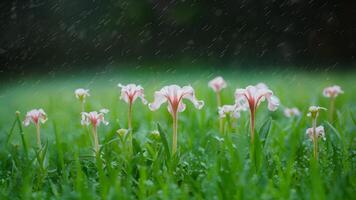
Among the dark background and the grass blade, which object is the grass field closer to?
the grass blade

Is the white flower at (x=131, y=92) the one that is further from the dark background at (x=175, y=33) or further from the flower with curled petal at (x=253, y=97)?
the dark background at (x=175, y=33)

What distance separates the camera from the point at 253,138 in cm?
184

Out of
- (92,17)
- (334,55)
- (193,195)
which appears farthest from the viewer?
(92,17)

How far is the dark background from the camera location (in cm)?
768

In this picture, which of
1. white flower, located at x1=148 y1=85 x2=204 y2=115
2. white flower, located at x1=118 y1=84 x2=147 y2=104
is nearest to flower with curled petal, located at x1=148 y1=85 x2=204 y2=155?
white flower, located at x1=148 y1=85 x2=204 y2=115

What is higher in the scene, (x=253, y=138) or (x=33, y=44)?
(x=33, y=44)

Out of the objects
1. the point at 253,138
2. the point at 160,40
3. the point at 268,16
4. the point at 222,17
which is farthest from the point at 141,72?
the point at 253,138

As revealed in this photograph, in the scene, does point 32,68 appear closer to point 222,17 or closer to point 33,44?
point 33,44

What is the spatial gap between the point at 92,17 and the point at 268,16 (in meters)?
2.89

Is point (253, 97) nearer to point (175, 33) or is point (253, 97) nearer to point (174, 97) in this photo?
point (174, 97)

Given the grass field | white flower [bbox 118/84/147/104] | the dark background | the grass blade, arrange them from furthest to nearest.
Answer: the dark background, white flower [bbox 118/84/147/104], the grass blade, the grass field

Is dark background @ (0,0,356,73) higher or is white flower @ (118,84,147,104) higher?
dark background @ (0,0,356,73)

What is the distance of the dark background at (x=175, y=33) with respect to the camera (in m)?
7.68

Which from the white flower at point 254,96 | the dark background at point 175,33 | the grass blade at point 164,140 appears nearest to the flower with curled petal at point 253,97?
the white flower at point 254,96
